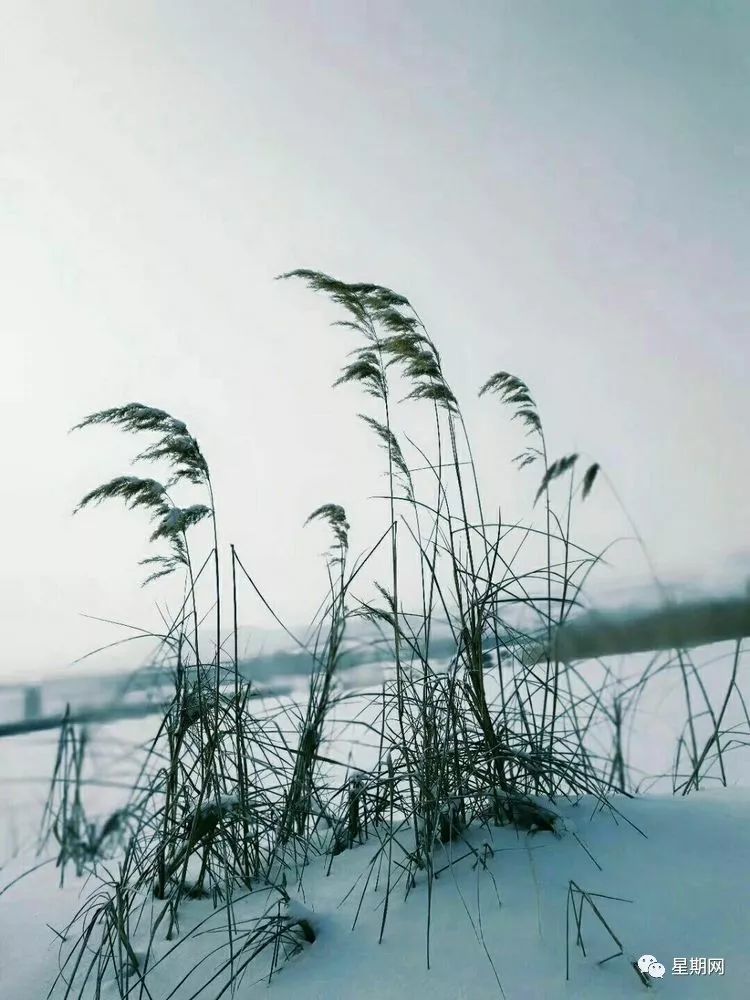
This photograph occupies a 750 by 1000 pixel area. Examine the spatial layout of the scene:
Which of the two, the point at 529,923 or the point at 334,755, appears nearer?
the point at 529,923

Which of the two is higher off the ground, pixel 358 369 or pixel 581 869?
pixel 358 369

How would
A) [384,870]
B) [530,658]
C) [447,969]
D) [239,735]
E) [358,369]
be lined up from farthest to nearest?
[358,369] → [530,658] → [239,735] → [384,870] → [447,969]

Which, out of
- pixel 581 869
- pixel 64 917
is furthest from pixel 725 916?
pixel 64 917

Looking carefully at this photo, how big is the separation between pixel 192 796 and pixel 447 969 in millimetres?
872

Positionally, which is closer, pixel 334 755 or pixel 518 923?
pixel 518 923

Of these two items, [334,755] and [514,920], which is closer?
[514,920]

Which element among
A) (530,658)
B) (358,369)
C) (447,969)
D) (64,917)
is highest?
(358,369)

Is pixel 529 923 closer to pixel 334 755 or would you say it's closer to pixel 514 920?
pixel 514 920

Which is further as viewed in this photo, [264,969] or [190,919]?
[190,919]

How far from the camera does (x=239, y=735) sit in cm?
185

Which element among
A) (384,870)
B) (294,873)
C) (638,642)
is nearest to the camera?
(384,870)

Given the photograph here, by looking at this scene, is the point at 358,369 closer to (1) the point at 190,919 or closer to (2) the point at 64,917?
(1) the point at 190,919

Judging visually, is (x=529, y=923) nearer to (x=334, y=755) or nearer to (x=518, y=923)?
(x=518, y=923)

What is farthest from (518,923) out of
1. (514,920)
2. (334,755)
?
(334,755)
